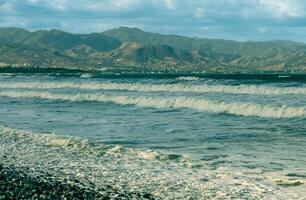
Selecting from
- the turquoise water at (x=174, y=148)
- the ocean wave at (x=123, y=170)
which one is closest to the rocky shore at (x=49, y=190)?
the ocean wave at (x=123, y=170)

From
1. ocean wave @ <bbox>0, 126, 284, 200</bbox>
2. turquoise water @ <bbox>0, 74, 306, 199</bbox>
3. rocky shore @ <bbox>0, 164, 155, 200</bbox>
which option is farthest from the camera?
turquoise water @ <bbox>0, 74, 306, 199</bbox>

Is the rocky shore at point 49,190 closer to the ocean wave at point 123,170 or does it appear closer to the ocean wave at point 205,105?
the ocean wave at point 123,170

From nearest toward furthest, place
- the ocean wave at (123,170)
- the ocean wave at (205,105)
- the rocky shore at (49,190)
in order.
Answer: the rocky shore at (49,190)
the ocean wave at (123,170)
the ocean wave at (205,105)

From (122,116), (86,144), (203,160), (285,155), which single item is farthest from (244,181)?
(122,116)

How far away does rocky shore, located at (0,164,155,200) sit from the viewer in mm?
13984

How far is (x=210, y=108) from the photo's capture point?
43.4 metres

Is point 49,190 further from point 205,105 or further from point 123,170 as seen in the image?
point 205,105

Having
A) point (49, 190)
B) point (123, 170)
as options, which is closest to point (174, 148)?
point (123, 170)

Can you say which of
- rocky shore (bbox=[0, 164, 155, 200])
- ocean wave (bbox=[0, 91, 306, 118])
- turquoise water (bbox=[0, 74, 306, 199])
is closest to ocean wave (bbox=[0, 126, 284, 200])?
turquoise water (bbox=[0, 74, 306, 199])

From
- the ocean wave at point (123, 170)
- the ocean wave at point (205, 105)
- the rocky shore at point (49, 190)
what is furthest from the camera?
the ocean wave at point (205, 105)

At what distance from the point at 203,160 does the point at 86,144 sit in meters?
6.40

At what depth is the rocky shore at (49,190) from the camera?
14.0 m

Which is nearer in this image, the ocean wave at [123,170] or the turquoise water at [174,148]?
the ocean wave at [123,170]

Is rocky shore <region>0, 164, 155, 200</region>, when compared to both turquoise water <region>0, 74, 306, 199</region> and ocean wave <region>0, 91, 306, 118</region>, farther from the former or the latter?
ocean wave <region>0, 91, 306, 118</region>
